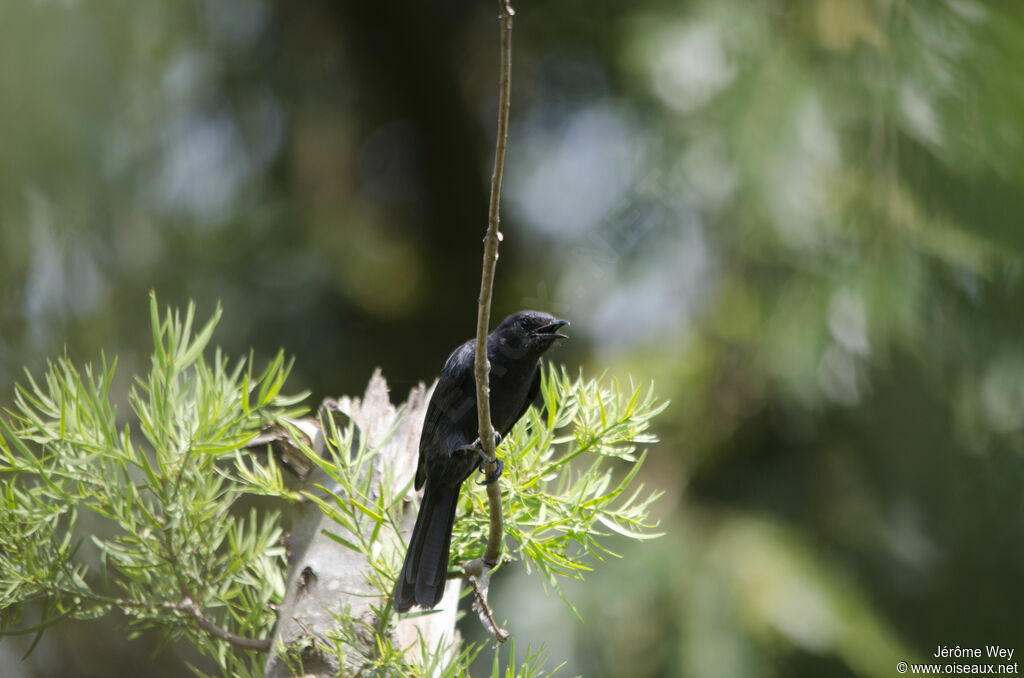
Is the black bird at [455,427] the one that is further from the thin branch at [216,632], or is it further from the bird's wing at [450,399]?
the thin branch at [216,632]

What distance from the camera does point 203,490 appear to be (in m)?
1.50

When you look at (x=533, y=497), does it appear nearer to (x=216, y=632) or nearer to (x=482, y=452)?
(x=482, y=452)

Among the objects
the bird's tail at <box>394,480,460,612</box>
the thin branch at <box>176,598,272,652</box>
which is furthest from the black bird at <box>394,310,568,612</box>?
the thin branch at <box>176,598,272,652</box>

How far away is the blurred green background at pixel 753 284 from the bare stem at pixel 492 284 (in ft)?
5.60

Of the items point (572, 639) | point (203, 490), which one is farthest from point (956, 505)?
point (203, 490)

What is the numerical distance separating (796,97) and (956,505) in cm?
171

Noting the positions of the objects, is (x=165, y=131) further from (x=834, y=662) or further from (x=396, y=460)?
(x=834, y=662)

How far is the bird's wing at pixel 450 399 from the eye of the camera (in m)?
1.85

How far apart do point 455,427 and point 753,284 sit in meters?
1.82

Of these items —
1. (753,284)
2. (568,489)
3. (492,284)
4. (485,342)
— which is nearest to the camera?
(492,284)

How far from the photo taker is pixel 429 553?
1.58 m

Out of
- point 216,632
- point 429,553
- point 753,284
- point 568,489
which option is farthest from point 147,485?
point 753,284

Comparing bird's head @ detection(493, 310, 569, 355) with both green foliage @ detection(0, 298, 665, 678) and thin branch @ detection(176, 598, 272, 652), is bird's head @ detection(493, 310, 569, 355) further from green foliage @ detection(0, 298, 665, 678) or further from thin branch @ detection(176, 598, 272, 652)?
thin branch @ detection(176, 598, 272, 652)

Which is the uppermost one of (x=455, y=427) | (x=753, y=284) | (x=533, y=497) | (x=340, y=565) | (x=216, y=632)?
(x=753, y=284)
